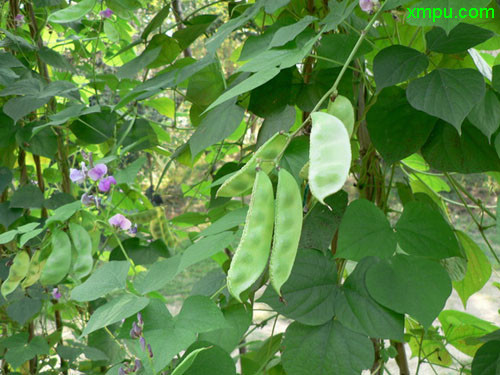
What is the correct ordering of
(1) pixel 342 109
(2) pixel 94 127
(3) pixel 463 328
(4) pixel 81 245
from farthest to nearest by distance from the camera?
(2) pixel 94 127 < (3) pixel 463 328 < (4) pixel 81 245 < (1) pixel 342 109

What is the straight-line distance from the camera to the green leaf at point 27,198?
1.07m

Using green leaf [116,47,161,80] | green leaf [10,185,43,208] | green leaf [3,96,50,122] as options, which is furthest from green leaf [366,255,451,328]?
green leaf [10,185,43,208]

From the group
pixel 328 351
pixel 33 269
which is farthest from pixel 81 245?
pixel 328 351

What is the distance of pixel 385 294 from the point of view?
505mm

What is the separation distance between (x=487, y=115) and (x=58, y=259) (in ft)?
1.72

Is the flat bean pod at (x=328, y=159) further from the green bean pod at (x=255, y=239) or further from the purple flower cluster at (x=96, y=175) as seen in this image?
the purple flower cluster at (x=96, y=175)

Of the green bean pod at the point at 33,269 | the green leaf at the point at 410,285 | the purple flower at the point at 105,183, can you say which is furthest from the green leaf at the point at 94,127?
the green leaf at the point at 410,285

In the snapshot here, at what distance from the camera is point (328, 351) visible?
1.66 feet

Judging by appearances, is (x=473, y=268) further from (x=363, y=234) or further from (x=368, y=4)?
(x=368, y=4)

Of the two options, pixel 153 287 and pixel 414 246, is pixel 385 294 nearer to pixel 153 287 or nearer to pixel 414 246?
pixel 414 246

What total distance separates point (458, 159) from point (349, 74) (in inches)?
5.7

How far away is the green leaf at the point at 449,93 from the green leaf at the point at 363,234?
11 centimetres

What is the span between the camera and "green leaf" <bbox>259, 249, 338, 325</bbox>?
51 cm

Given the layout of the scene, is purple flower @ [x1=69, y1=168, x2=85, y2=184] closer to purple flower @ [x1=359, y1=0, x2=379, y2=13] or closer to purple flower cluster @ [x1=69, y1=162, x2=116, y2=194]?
purple flower cluster @ [x1=69, y1=162, x2=116, y2=194]
